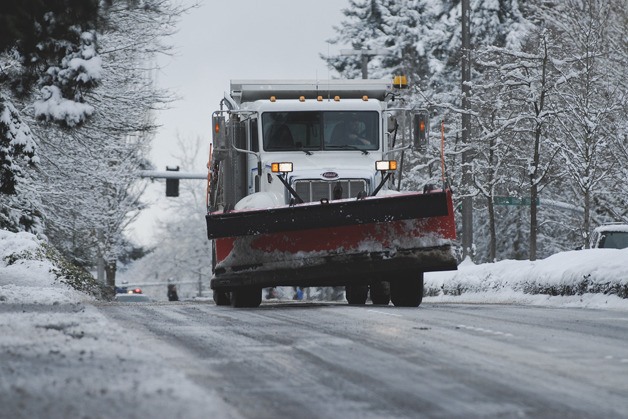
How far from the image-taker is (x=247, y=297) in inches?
676

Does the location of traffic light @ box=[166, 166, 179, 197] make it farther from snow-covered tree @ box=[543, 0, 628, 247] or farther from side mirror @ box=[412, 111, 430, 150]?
side mirror @ box=[412, 111, 430, 150]

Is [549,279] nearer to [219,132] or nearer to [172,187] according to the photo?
[219,132]

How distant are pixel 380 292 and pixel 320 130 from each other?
3008 millimetres

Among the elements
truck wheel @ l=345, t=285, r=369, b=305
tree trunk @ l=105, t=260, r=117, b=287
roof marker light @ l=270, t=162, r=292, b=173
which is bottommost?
tree trunk @ l=105, t=260, r=117, b=287

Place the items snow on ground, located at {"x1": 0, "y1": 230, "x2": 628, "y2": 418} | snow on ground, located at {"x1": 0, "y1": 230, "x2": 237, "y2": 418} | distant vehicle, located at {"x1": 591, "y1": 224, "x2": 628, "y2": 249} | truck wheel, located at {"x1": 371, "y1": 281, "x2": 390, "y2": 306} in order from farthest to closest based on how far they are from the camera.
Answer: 1. distant vehicle, located at {"x1": 591, "y1": 224, "x2": 628, "y2": 249}
2. truck wheel, located at {"x1": 371, "y1": 281, "x2": 390, "y2": 306}
3. snow on ground, located at {"x1": 0, "y1": 230, "x2": 628, "y2": 418}
4. snow on ground, located at {"x1": 0, "y1": 230, "x2": 237, "y2": 418}

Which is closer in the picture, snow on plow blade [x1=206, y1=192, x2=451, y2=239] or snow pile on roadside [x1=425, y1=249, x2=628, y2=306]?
snow on plow blade [x1=206, y1=192, x2=451, y2=239]

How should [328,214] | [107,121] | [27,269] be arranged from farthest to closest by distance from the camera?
[107,121]
[27,269]
[328,214]

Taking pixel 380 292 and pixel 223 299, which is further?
pixel 223 299

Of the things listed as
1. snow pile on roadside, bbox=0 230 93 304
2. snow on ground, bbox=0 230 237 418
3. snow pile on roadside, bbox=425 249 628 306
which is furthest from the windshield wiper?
snow on ground, bbox=0 230 237 418

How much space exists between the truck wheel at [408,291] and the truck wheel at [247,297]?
76.7 inches

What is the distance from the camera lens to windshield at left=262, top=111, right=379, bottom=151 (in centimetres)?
1753

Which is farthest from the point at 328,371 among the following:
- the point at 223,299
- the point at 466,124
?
the point at 466,124

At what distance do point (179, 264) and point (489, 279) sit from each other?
5768 centimetres

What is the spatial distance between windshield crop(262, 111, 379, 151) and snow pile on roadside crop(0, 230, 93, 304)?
4394mm
